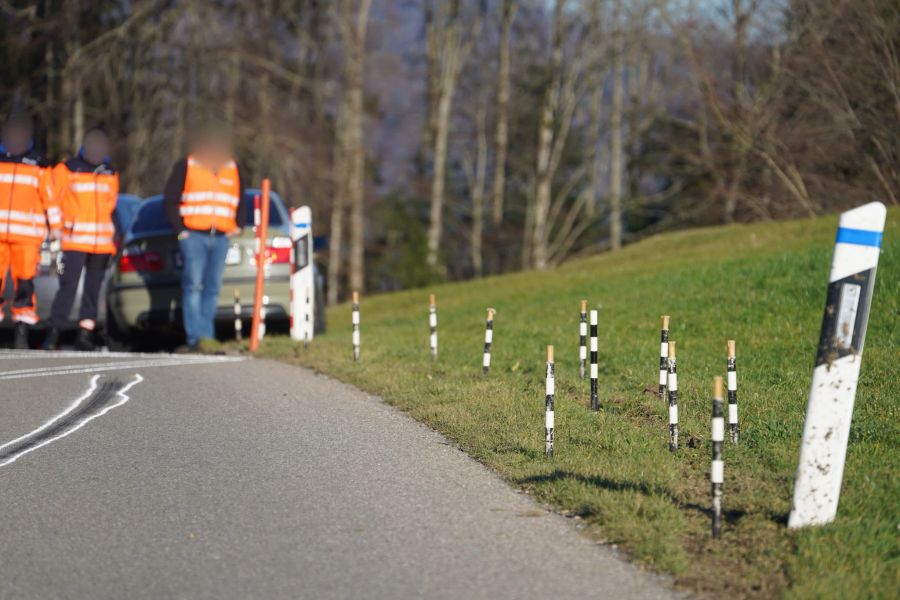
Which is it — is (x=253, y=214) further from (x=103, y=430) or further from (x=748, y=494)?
(x=748, y=494)

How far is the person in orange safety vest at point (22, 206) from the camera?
1586 cm

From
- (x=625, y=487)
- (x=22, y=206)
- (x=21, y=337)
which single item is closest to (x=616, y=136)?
(x=21, y=337)

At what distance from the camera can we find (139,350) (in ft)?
57.6

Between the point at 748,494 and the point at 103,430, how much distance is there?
14.9 feet

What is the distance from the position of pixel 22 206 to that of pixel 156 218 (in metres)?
1.59

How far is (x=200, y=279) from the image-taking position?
50.7 ft

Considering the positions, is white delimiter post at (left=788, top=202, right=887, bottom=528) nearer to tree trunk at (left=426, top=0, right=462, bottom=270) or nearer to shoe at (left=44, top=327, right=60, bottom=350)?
shoe at (left=44, top=327, right=60, bottom=350)

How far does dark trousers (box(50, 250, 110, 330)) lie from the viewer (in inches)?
632

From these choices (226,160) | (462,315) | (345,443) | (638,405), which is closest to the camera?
(345,443)

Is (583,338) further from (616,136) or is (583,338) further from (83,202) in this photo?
(616,136)

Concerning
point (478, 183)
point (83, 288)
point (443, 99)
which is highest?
point (443, 99)

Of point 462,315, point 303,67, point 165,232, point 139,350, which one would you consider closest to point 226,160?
point 165,232

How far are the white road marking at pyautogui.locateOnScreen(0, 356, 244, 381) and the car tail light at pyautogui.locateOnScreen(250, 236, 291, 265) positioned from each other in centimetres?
159

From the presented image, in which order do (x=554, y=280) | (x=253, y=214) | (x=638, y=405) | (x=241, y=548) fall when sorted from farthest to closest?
(x=554, y=280)
(x=253, y=214)
(x=638, y=405)
(x=241, y=548)
